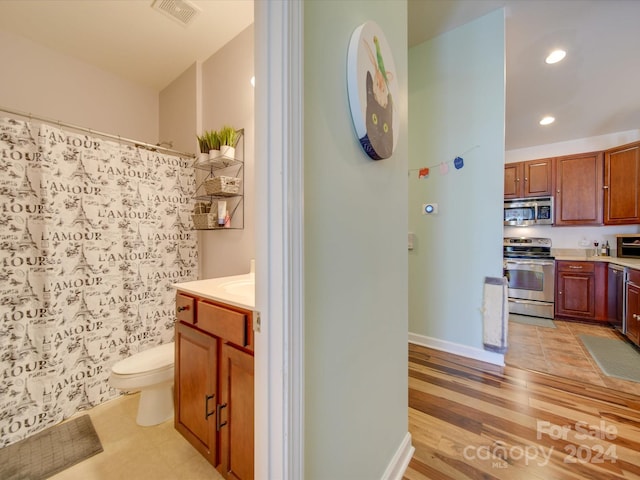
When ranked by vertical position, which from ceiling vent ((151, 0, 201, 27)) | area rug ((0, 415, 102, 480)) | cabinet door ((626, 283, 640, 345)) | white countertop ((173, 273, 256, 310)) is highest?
ceiling vent ((151, 0, 201, 27))

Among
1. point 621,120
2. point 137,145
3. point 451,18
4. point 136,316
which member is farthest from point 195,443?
point 621,120

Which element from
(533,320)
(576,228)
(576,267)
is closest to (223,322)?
(533,320)

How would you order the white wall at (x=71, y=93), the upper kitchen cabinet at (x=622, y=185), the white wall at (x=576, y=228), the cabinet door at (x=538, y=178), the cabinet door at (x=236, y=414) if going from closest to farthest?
the cabinet door at (x=236, y=414) → the white wall at (x=71, y=93) → the upper kitchen cabinet at (x=622, y=185) → the white wall at (x=576, y=228) → the cabinet door at (x=538, y=178)

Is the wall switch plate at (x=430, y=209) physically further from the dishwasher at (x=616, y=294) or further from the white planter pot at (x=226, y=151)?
the dishwasher at (x=616, y=294)

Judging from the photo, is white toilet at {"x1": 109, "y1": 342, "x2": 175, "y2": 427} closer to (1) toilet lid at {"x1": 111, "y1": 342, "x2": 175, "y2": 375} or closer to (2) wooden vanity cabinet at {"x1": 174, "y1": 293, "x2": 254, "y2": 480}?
(1) toilet lid at {"x1": 111, "y1": 342, "x2": 175, "y2": 375}

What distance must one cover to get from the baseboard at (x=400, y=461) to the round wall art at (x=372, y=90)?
1.30 meters

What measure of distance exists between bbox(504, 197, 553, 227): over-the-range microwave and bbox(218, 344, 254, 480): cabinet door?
4388 mm

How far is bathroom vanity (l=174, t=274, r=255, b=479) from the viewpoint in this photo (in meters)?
0.95

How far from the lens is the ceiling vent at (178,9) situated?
1.74 meters

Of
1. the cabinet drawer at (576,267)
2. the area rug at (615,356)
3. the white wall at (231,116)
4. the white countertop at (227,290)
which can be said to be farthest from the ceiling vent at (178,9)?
the cabinet drawer at (576,267)

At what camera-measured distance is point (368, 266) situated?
921mm

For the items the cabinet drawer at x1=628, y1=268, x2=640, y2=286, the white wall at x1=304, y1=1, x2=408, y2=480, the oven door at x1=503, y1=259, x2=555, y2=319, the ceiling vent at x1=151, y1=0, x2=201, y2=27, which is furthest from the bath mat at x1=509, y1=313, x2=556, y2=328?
the ceiling vent at x1=151, y1=0, x2=201, y2=27

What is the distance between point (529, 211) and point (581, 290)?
1199 mm

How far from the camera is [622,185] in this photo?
121 inches
